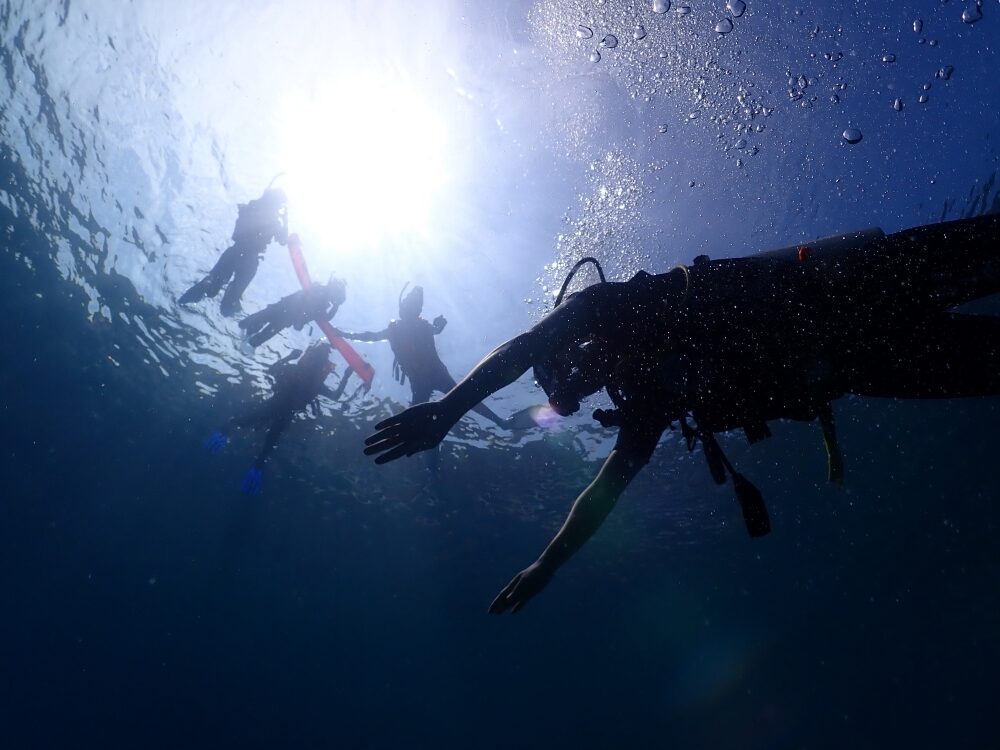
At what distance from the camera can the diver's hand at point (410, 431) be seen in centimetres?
207

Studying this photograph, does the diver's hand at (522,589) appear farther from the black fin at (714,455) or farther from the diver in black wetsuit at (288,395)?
the diver in black wetsuit at (288,395)

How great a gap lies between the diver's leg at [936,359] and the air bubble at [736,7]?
5.11 meters

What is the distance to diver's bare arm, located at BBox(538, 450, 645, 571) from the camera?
2951 millimetres

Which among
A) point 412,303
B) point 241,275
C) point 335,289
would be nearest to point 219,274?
point 241,275

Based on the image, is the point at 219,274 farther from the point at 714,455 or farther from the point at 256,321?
the point at 714,455

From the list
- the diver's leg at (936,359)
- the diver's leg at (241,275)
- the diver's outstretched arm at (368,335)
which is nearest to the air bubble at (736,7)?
the diver's leg at (936,359)

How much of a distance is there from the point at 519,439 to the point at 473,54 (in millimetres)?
11346

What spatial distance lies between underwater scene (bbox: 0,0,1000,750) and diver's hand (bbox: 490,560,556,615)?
19mm

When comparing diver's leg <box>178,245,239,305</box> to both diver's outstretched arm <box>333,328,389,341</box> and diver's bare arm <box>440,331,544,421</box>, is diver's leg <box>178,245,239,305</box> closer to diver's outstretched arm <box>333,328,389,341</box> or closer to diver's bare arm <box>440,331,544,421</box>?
diver's outstretched arm <box>333,328,389,341</box>

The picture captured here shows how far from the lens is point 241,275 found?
33.3 ft

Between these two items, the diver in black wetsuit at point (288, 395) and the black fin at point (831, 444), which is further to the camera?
the diver in black wetsuit at point (288, 395)

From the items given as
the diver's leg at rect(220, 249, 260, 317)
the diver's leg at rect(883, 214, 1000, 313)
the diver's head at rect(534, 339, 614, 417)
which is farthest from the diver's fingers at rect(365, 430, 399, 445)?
the diver's leg at rect(220, 249, 260, 317)

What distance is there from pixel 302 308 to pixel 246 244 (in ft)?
5.30

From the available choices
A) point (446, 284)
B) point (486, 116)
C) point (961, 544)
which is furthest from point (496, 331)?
point (961, 544)
